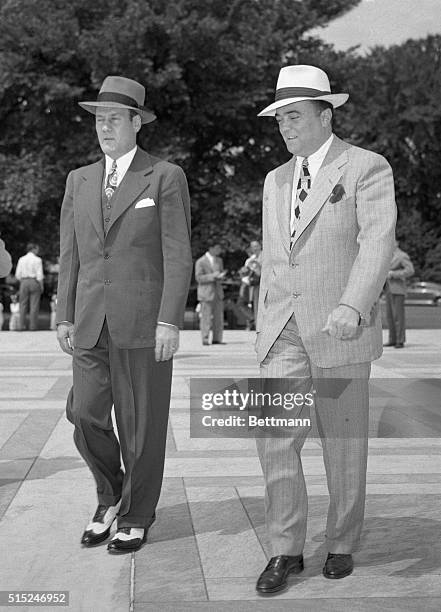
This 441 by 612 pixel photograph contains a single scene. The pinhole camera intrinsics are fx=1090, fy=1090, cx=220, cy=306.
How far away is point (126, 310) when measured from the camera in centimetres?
454

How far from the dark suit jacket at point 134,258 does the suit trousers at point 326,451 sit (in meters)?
0.62

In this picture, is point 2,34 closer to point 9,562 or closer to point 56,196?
point 56,196

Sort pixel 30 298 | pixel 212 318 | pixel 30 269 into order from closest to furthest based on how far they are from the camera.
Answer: pixel 212 318
pixel 30 269
pixel 30 298

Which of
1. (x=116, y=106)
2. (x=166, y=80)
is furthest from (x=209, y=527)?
(x=166, y=80)

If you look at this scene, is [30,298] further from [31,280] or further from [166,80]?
[166,80]

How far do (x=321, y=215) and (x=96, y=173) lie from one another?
3.64ft

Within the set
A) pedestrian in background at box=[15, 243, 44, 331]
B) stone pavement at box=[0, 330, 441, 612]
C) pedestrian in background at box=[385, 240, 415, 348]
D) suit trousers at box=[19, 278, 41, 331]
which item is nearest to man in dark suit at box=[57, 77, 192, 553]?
stone pavement at box=[0, 330, 441, 612]

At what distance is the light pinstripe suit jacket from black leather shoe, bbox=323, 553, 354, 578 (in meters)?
0.74

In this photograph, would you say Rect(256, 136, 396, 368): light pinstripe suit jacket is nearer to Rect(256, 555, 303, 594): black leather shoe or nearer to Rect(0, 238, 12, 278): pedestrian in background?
Rect(256, 555, 303, 594): black leather shoe

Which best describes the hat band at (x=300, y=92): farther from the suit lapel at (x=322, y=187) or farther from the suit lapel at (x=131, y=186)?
the suit lapel at (x=131, y=186)

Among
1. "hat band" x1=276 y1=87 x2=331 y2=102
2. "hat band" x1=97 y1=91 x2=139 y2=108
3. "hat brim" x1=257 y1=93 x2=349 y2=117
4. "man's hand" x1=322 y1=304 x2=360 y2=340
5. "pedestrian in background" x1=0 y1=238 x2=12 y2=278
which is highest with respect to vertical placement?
"hat band" x1=97 y1=91 x2=139 y2=108

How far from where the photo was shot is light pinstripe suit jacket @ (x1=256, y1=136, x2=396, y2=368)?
159 inches

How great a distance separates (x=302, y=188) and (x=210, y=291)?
41.6 ft

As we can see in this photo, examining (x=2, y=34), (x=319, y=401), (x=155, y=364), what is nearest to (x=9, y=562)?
(x=155, y=364)
